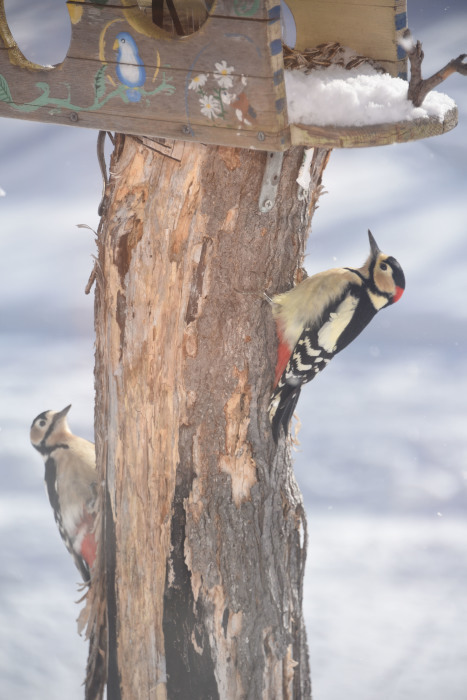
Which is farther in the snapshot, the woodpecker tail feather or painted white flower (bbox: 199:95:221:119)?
the woodpecker tail feather

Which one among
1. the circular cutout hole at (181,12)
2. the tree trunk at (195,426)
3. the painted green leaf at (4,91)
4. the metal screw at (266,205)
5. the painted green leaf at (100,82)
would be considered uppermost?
the circular cutout hole at (181,12)

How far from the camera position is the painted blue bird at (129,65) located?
173 cm

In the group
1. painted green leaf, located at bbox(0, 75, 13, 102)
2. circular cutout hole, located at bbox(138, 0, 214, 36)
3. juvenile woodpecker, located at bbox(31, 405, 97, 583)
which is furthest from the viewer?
juvenile woodpecker, located at bbox(31, 405, 97, 583)

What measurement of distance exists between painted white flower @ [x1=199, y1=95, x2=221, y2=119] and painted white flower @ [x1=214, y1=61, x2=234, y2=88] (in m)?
0.04

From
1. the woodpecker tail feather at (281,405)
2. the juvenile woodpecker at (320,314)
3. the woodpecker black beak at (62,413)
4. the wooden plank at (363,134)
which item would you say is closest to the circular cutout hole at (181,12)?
the wooden plank at (363,134)

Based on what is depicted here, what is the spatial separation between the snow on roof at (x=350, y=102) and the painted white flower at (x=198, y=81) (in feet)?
0.69

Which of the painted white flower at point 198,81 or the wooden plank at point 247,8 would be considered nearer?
the wooden plank at point 247,8

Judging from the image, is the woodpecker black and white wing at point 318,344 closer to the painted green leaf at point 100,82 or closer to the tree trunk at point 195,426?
the tree trunk at point 195,426

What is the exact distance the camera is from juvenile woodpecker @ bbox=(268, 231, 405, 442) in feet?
7.28

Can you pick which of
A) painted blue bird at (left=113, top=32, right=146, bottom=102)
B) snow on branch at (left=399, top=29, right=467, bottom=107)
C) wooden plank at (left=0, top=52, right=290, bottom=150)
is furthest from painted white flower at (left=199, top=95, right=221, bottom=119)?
snow on branch at (left=399, top=29, right=467, bottom=107)

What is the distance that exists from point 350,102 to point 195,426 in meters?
1.04

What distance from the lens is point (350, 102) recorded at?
5.89ft

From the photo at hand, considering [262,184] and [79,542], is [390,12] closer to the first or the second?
[262,184]

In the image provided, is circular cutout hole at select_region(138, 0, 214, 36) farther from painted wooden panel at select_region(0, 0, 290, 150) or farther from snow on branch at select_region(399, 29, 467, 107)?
snow on branch at select_region(399, 29, 467, 107)
